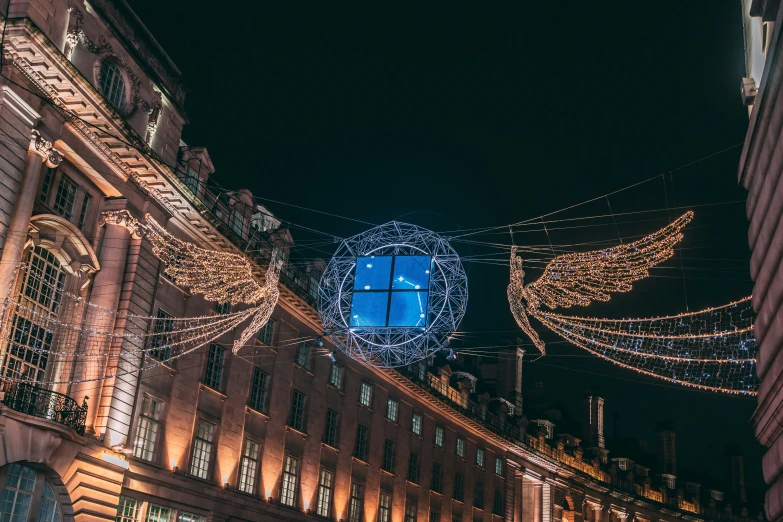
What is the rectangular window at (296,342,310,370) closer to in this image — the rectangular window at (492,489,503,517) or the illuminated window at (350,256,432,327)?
the illuminated window at (350,256,432,327)

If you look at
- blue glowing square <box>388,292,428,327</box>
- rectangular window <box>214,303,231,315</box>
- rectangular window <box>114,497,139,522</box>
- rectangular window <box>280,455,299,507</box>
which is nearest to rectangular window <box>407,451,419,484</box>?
rectangular window <box>280,455,299,507</box>

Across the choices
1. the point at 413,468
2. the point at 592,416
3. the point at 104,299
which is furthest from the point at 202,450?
the point at 592,416

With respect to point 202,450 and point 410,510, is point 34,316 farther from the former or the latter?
point 410,510

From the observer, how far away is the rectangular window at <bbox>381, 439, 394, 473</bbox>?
4556 cm

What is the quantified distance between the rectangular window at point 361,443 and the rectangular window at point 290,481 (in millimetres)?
5687

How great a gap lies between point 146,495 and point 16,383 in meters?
7.45

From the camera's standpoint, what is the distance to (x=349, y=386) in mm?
42938

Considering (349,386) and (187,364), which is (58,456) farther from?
(349,386)

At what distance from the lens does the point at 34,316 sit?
2411 cm

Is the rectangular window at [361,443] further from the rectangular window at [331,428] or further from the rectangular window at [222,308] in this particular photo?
the rectangular window at [222,308]

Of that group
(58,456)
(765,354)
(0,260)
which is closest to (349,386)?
(58,456)

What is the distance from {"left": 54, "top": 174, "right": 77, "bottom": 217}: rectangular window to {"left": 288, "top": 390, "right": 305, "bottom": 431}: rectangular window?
582 inches

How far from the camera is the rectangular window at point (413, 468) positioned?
48.1 metres

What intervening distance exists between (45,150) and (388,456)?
90.1ft
